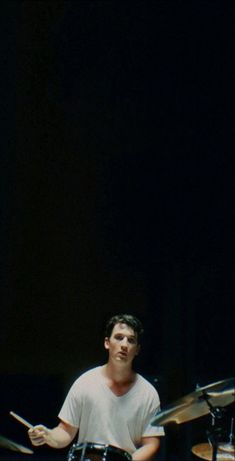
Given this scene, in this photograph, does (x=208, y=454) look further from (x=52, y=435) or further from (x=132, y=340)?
(x=52, y=435)

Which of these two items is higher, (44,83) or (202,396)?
(44,83)

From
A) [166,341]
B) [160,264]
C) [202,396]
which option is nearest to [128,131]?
[160,264]

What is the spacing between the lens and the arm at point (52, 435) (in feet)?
11.9

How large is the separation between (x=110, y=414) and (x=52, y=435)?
36 cm

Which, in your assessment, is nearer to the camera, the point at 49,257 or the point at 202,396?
the point at 202,396

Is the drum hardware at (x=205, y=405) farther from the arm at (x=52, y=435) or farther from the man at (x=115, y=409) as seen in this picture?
the arm at (x=52, y=435)

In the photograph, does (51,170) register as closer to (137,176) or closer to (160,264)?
(137,176)

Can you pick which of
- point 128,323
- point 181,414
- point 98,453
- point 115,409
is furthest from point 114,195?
point 98,453

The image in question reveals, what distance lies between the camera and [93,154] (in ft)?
16.8

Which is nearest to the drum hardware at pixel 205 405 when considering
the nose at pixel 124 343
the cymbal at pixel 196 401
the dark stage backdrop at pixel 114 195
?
the cymbal at pixel 196 401

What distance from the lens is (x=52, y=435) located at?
377 cm

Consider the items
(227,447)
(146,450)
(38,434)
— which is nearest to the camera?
(38,434)

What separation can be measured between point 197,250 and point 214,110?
3.70 feet

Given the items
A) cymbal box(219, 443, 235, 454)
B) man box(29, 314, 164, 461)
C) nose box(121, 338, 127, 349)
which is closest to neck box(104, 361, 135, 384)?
man box(29, 314, 164, 461)
